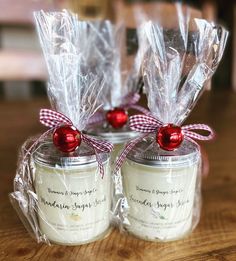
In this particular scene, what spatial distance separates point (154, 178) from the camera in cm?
55

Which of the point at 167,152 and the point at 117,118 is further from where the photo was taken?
the point at 117,118

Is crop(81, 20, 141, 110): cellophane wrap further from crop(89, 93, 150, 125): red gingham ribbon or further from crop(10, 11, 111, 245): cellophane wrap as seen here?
crop(10, 11, 111, 245): cellophane wrap

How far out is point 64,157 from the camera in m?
0.53

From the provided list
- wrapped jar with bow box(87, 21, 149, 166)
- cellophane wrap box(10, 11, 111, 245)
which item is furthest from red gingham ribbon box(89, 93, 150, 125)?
cellophane wrap box(10, 11, 111, 245)

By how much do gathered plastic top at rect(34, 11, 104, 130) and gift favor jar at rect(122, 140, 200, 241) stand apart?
0.09 m

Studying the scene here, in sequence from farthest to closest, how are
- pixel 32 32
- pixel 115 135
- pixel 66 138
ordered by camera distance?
pixel 32 32
pixel 115 135
pixel 66 138

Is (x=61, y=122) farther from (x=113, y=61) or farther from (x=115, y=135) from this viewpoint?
(x=113, y=61)

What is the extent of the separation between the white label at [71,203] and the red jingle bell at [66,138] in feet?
0.10

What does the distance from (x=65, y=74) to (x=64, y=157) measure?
0.40 feet

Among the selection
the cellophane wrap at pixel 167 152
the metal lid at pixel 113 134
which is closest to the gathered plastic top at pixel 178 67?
the cellophane wrap at pixel 167 152

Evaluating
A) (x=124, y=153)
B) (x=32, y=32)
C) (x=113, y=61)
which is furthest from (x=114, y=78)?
(x=32, y=32)

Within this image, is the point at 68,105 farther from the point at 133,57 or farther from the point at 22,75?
the point at 22,75

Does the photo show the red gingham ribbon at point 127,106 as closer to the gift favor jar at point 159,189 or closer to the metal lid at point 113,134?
the metal lid at point 113,134

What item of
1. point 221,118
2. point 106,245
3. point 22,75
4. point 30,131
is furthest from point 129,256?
point 22,75
